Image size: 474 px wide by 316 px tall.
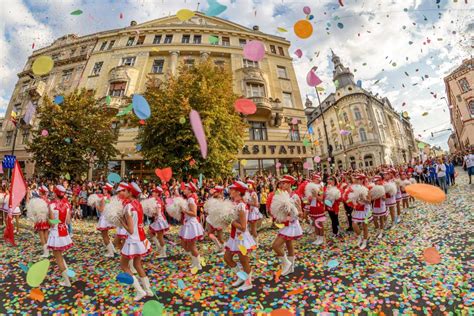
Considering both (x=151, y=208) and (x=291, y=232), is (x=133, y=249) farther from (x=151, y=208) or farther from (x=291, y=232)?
(x=291, y=232)

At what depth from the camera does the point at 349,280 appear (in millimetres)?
4812

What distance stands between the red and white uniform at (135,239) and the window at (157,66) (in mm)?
24965

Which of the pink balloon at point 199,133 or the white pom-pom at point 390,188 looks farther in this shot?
the white pom-pom at point 390,188

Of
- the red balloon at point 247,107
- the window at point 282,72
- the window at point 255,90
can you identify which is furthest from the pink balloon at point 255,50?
the window at point 282,72

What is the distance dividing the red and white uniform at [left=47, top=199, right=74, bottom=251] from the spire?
5779cm

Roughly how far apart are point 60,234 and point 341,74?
6062cm

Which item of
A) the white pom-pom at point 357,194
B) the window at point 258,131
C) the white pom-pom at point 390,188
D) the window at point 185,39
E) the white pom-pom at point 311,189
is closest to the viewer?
the white pom-pom at point 357,194

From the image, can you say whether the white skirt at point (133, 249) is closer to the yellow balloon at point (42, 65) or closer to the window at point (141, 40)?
the yellow balloon at point (42, 65)

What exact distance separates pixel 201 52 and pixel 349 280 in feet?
90.5

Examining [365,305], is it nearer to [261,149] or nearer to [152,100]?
[152,100]

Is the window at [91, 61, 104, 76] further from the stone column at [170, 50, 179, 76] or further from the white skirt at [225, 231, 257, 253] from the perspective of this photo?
the white skirt at [225, 231, 257, 253]

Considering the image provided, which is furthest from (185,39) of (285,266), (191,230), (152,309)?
(152,309)

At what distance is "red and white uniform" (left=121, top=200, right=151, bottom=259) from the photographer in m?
4.38

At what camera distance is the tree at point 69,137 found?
50.3 feet
